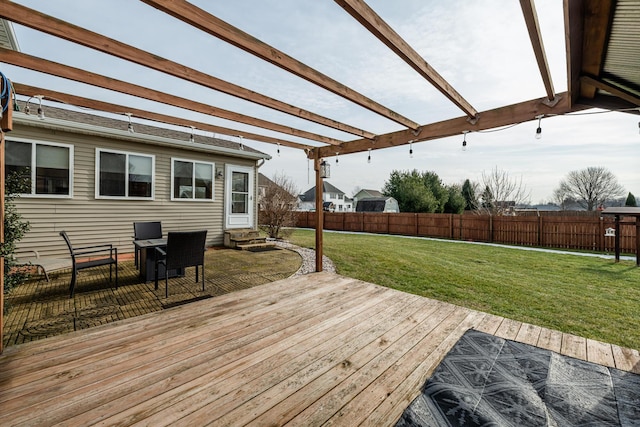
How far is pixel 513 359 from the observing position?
215cm

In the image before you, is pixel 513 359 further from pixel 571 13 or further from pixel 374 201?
pixel 374 201

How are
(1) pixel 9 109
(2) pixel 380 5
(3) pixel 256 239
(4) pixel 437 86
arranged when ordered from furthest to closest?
1. (3) pixel 256 239
2. (4) pixel 437 86
3. (1) pixel 9 109
4. (2) pixel 380 5

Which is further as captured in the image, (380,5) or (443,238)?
(443,238)

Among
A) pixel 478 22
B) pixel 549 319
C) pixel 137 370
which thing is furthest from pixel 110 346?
pixel 549 319

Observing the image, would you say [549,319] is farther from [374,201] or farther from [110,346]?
[374,201]

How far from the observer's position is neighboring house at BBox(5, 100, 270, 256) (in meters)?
5.71

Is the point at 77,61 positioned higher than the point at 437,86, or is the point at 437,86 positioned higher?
the point at 77,61

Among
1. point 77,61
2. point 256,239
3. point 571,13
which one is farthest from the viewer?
point 256,239

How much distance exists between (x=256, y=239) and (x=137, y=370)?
260 inches

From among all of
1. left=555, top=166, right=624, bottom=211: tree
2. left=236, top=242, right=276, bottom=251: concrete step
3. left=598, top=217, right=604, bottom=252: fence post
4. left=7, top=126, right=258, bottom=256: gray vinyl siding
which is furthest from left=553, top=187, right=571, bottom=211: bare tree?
left=7, top=126, right=258, bottom=256: gray vinyl siding

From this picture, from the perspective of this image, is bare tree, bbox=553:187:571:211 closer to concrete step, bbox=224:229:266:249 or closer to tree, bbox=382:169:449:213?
tree, bbox=382:169:449:213

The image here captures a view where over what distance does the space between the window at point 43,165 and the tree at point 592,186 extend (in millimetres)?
35885

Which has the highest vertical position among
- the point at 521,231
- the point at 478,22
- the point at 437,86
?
the point at 478,22

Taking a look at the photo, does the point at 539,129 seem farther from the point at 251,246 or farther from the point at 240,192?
the point at 240,192
